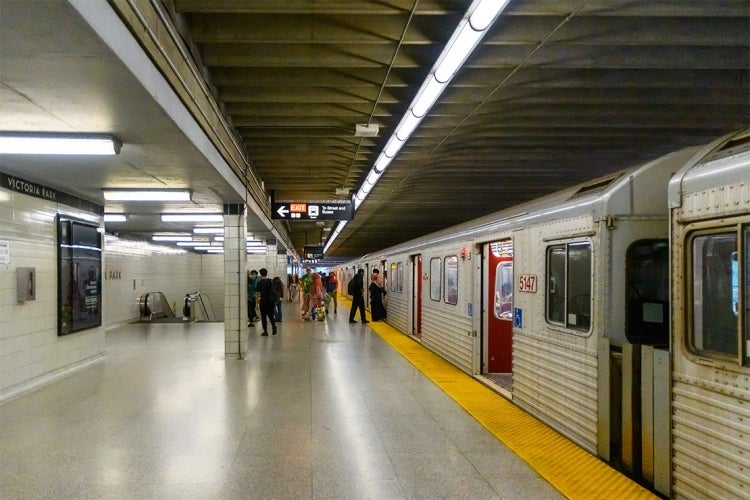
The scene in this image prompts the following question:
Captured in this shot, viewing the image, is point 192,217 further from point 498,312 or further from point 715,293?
point 715,293

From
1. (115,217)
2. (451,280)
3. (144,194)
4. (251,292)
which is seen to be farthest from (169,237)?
(451,280)

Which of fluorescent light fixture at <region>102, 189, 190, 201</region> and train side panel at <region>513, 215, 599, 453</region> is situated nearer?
train side panel at <region>513, 215, 599, 453</region>

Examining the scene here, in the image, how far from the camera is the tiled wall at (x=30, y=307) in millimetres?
6914

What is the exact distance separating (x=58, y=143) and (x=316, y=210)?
7.93 m

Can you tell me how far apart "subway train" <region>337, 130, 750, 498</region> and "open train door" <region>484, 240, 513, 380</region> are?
102cm

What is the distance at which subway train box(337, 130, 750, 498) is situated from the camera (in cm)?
337

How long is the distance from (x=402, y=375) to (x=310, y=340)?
456cm

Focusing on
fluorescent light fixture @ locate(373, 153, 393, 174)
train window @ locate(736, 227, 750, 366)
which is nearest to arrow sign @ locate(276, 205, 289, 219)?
fluorescent light fixture @ locate(373, 153, 393, 174)

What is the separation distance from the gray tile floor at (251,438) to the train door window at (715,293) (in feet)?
4.88

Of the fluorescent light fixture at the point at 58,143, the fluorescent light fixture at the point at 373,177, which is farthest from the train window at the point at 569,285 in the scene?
the fluorescent light fixture at the point at 373,177

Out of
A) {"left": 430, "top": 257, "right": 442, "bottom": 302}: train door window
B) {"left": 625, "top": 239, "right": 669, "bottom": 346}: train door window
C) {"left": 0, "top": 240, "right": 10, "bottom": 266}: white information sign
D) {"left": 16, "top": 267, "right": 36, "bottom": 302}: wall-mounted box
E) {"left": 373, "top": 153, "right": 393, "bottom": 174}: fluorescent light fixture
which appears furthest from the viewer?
{"left": 430, "top": 257, "right": 442, "bottom": 302}: train door window

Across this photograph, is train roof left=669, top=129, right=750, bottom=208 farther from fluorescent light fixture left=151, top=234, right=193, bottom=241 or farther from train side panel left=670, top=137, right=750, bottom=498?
fluorescent light fixture left=151, top=234, right=193, bottom=241

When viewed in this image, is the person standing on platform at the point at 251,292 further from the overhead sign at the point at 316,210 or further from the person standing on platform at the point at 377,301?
the person standing on platform at the point at 377,301

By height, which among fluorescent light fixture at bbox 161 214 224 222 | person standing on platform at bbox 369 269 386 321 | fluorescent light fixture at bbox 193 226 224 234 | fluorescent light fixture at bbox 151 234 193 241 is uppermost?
fluorescent light fixture at bbox 161 214 224 222
